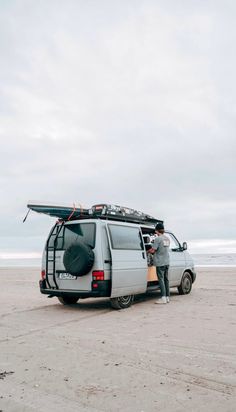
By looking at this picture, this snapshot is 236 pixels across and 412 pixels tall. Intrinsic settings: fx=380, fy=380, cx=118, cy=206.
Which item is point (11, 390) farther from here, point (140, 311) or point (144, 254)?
point (144, 254)

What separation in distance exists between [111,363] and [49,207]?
4.79 m

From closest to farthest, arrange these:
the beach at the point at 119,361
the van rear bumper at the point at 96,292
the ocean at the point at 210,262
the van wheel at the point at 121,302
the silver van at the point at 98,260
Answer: the beach at the point at 119,361 → the van rear bumper at the point at 96,292 → the silver van at the point at 98,260 → the van wheel at the point at 121,302 → the ocean at the point at 210,262

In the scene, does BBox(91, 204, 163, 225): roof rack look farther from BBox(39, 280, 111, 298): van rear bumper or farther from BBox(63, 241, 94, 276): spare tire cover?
BBox(39, 280, 111, 298): van rear bumper

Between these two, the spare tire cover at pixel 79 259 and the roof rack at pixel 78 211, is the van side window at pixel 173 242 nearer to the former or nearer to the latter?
the roof rack at pixel 78 211

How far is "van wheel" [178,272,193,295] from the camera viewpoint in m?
11.4

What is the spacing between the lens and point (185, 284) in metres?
11.6

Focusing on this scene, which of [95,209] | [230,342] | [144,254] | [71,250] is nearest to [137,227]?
[144,254]

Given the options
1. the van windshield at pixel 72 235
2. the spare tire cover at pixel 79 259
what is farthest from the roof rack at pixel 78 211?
the spare tire cover at pixel 79 259

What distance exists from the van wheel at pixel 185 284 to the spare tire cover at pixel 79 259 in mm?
4200

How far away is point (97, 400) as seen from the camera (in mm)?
3602

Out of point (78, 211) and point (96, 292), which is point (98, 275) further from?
point (78, 211)

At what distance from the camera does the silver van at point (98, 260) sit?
Result: 822 centimetres

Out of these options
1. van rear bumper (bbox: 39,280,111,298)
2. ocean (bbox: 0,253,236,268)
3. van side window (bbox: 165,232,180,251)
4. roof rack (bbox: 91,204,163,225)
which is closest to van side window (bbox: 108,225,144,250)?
roof rack (bbox: 91,204,163,225)

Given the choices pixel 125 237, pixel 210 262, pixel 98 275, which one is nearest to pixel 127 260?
pixel 125 237
